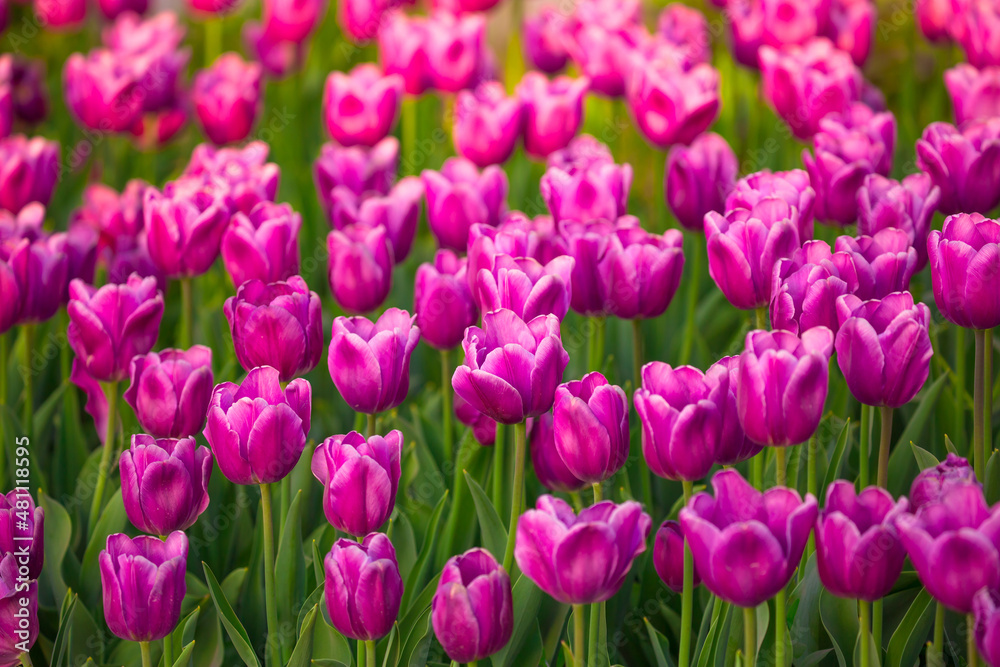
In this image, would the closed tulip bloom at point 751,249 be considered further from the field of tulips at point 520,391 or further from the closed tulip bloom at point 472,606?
the closed tulip bloom at point 472,606

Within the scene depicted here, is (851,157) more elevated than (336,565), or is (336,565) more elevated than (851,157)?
(851,157)

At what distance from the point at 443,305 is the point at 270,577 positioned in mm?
636

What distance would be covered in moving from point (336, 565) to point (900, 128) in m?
3.14

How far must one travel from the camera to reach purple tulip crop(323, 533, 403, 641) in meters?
1.46

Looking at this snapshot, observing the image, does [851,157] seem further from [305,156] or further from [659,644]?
[305,156]

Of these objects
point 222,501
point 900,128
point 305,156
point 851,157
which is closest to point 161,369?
point 222,501

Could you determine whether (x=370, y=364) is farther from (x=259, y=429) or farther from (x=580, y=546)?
(x=580, y=546)

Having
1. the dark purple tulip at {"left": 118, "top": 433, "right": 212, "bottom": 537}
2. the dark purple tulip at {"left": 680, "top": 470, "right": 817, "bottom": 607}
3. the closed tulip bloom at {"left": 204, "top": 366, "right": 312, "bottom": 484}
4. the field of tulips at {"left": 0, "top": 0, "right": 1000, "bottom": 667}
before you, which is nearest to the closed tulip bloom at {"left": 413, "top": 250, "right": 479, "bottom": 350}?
the field of tulips at {"left": 0, "top": 0, "right": 1000, "bottom": 667}

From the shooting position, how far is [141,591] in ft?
5.07

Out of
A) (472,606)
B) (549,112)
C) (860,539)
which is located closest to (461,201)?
(549,112)

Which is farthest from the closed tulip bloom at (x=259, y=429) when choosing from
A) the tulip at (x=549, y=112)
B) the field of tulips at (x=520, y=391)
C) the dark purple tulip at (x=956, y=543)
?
the tulip at (x=549, y=112)

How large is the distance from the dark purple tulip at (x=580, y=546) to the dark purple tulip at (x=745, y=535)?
89mm

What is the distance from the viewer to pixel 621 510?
137cm

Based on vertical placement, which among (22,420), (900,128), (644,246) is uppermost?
(644,246)
